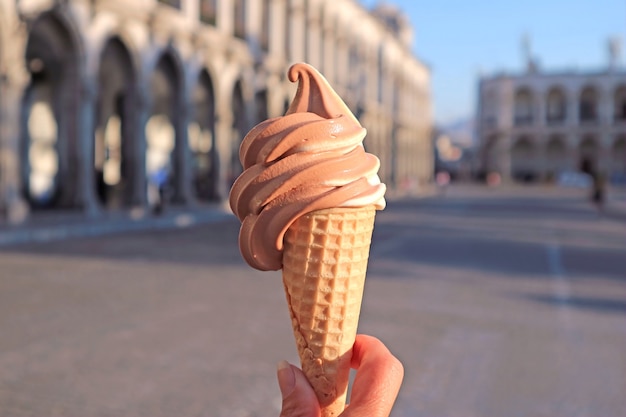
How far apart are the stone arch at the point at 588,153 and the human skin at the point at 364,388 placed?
2622 inches

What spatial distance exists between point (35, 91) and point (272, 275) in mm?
18410

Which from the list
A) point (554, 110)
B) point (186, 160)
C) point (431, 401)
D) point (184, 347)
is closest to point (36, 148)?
point (186, 160)

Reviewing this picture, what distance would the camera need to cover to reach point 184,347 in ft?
15.6

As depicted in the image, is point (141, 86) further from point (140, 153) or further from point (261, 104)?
point (261, 104)

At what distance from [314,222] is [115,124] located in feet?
85.8

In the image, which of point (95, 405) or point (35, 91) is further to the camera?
point (35, 91)

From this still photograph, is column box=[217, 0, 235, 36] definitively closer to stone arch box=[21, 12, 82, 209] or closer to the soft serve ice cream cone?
stone arch box=[21, 12, 82, 209]

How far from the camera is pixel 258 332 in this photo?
17.2ft

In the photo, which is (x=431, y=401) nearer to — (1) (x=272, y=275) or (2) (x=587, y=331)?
(2) (x=587, y=331)

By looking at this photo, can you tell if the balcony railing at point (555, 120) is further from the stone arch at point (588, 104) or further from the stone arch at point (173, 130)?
the stone arch at point (173, 130)

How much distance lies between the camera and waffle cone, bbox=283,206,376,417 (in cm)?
169

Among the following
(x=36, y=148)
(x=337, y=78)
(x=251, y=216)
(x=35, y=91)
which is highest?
(x=337, y=78)

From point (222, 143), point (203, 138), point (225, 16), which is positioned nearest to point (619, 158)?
point (203, 138)

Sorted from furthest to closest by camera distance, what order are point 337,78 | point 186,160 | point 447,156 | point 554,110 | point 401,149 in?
point 447,156 → point 554,110 → point 401,149 → point 337,78 → point 186,160
